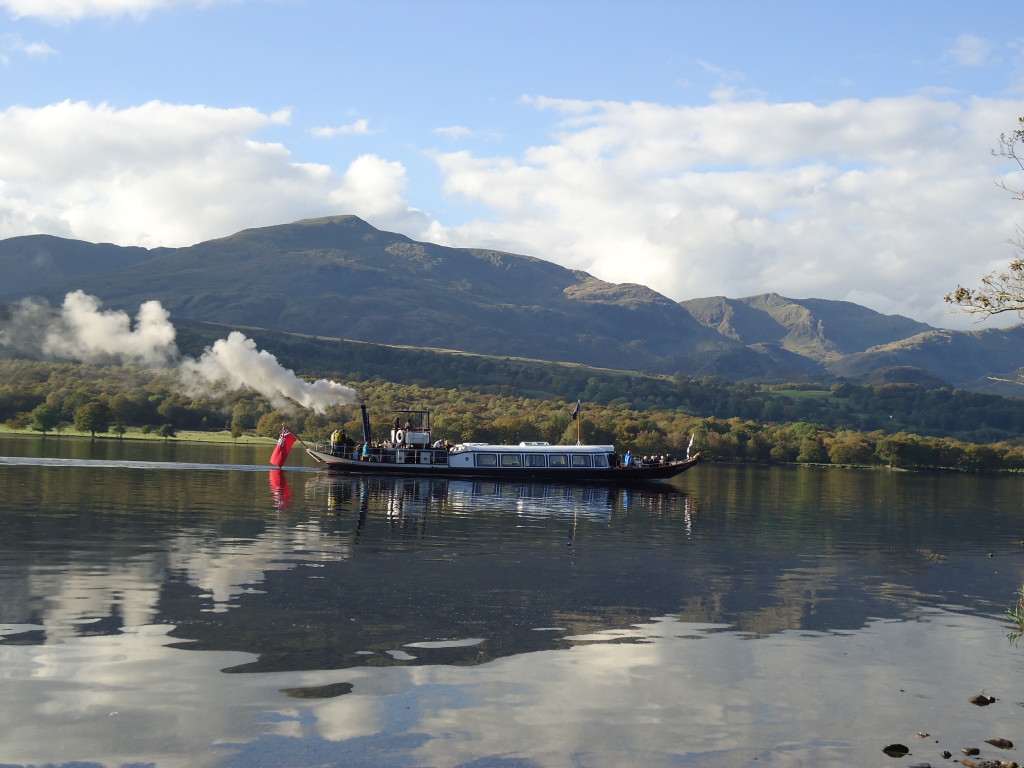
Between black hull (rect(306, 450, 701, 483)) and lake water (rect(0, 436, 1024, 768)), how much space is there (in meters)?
54.8

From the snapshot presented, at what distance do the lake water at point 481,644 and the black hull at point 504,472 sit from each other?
5480 centimetres

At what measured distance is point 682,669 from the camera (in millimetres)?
28125

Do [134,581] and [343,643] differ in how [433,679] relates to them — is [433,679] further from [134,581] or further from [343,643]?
[134,581]

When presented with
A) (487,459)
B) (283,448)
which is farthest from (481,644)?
(283,448)

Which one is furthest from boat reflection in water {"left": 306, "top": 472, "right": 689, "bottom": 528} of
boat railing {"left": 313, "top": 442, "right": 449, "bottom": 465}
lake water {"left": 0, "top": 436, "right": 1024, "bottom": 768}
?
lake water {"left": 0, "top": 436, "right": 1024, "bottom": 768}

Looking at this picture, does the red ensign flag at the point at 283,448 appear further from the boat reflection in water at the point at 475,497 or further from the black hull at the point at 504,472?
the boat reflection in water at the point at 475,497

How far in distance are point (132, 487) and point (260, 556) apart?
141 feet

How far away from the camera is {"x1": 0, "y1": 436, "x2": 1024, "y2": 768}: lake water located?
70.9ft

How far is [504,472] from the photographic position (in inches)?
4813

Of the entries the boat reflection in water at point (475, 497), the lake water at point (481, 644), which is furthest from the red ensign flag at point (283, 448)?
the lake water at point (481, 644)

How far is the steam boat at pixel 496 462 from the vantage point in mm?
121062

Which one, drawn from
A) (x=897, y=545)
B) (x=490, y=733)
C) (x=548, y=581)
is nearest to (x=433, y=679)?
(x=490, y=733)

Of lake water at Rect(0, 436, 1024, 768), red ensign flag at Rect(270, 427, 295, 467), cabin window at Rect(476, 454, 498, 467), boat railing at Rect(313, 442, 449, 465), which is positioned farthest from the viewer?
cabin window at Rect(476, 454, 498, 467)

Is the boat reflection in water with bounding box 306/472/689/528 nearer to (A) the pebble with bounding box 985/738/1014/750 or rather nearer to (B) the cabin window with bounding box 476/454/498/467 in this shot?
(B) the cabin window with bounding box 476/454/498/467
